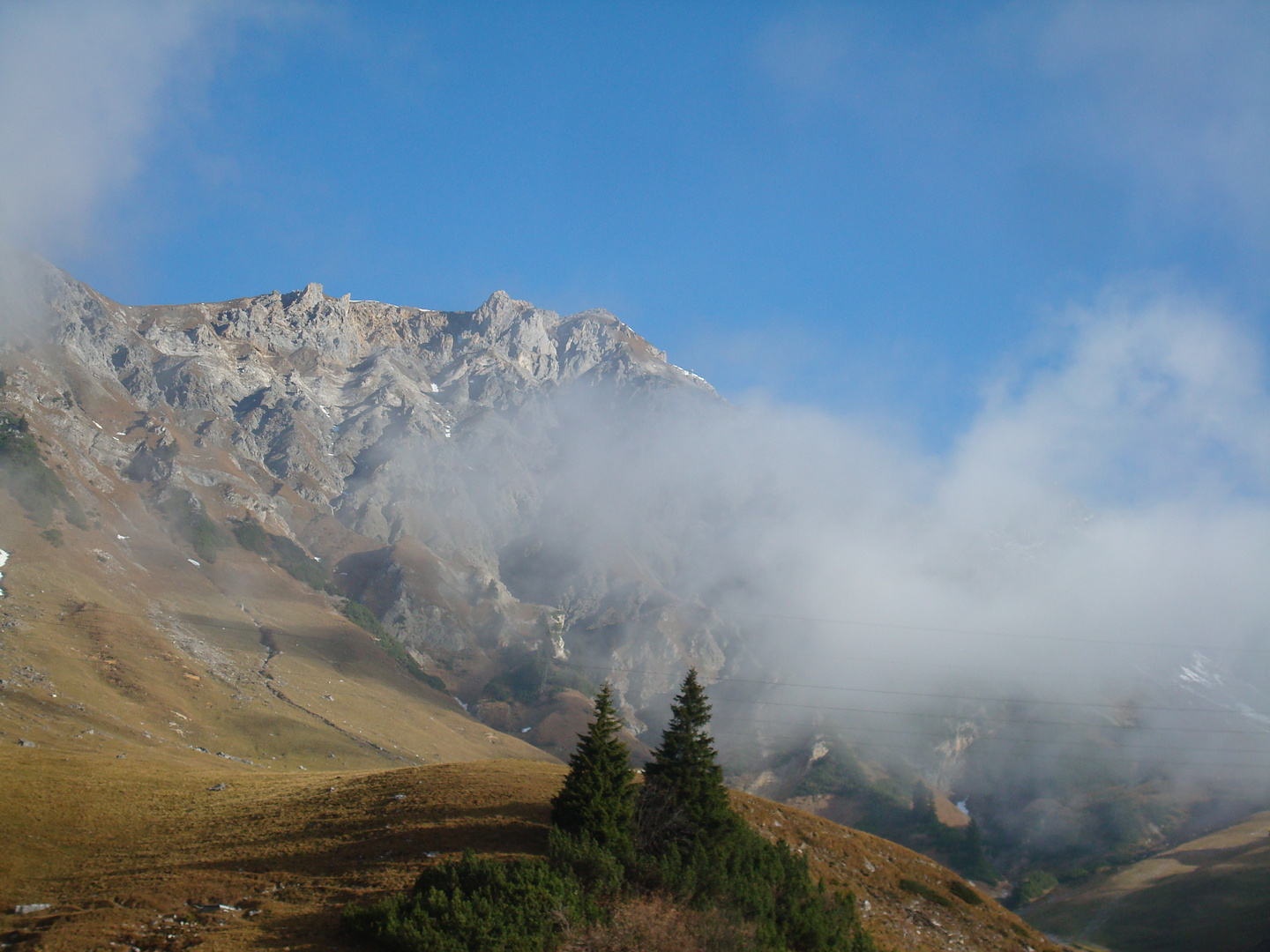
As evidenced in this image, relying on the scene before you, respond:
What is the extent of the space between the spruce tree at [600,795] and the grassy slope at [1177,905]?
11375 centimetres

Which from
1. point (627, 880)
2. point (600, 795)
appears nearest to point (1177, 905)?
point (627, 880)

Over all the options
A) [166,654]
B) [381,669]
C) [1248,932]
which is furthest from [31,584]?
Answer: [1248,932]

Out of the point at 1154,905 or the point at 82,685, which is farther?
the point at 1154,905

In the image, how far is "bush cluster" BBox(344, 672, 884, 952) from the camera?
2156cm

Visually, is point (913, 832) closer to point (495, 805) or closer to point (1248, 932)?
point (1248, 932)

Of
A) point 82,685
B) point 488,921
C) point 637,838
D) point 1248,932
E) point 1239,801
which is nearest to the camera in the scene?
point 488,921

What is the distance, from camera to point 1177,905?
116500 millimetres

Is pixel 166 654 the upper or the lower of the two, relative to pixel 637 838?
lower

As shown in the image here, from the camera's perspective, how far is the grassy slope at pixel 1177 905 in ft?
335

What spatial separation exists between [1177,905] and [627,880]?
137 m

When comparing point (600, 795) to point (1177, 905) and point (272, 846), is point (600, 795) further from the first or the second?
point (1177, 905)

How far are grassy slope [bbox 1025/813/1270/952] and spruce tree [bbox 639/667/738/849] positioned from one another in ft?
357

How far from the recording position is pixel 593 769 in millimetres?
28891

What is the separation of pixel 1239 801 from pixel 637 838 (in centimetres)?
24565
